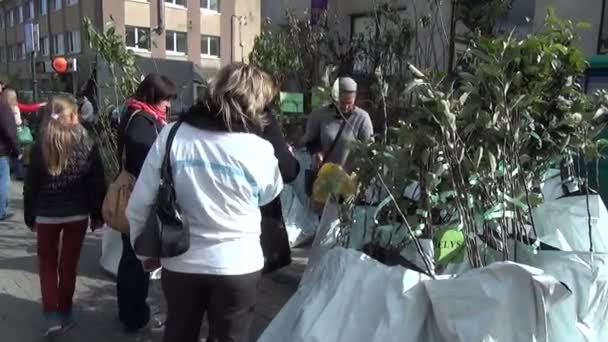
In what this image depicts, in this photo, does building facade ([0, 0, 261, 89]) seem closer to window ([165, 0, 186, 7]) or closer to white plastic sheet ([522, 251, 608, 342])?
window ([165, 0, 186, 7])

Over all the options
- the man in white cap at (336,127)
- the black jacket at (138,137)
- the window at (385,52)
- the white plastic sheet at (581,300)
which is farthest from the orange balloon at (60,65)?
the white plastic sheet at (581,300)

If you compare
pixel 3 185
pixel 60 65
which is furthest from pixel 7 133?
pixel 60 65

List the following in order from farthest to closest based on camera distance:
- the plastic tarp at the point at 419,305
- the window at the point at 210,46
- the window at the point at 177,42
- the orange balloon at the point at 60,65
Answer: the window at the point at 210,46 < the window at the point at 177,42 < the orange balloon at the point at 60,65 < the plastic tarp at the point at 419,305

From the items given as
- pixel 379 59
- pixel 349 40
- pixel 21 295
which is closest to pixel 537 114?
pixel 21 295

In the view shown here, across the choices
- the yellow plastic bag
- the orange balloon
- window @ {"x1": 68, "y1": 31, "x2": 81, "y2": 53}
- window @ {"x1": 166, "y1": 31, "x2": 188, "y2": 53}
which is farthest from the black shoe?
window @ {"x1": 68, "y1": 31, "x2": 81, "y2": 53}

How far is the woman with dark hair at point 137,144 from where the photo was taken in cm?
322

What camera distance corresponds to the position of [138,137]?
319 cm

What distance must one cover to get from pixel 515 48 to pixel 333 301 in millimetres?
1161

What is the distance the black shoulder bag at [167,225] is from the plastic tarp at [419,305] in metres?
0.51

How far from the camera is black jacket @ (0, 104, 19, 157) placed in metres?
6.84

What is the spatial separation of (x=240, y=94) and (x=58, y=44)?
3776 centimetres

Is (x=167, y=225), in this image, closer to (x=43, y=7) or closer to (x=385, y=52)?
(x=385, y=52)

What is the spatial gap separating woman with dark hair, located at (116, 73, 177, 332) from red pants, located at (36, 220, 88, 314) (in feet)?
0.97

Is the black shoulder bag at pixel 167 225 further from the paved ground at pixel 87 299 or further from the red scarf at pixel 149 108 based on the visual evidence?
the paved ground at pixel 87 299
